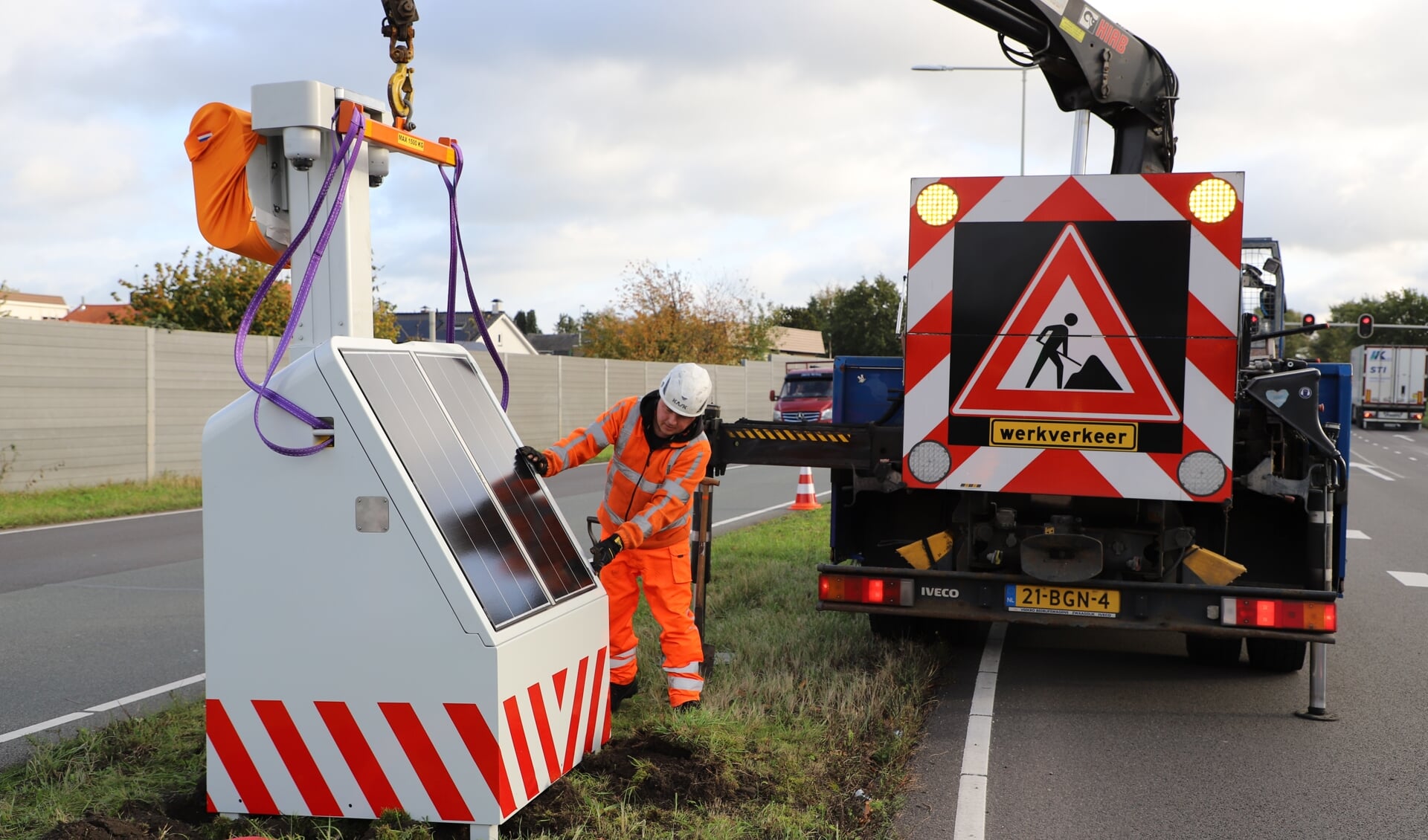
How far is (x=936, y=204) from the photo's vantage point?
589 centimetres

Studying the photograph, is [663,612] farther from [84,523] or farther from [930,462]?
[84,523]

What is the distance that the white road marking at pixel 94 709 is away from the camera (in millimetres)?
5402

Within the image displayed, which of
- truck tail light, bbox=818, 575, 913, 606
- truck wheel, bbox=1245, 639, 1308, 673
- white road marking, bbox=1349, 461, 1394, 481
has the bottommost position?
white road marking, bbox=1349, 461, 1394, 481

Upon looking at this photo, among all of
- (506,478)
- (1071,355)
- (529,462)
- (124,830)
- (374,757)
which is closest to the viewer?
(124,830)

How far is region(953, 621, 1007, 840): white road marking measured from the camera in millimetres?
4391

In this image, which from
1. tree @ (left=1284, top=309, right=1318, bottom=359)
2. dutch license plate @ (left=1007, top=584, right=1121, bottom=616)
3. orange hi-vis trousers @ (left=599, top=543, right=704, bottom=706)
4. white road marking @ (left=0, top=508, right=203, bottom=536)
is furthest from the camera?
white road marking @ (left=0, top=508, right=203, bottom=536)

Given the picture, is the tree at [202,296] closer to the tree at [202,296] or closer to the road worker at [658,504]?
the tree at [202,296]

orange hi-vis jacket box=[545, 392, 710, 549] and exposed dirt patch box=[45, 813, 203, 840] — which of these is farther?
orange hi-vis jacket box=[545, 392, 710, 549]

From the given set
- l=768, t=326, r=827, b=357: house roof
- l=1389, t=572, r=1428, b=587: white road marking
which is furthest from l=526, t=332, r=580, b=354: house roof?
l=1389, t=572, r=1428, b=587: white road marking

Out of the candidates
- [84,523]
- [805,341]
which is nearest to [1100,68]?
[84,523]

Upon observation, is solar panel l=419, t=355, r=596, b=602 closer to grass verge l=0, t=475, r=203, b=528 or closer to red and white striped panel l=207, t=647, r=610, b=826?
red and white striped panel l=207, t=647, r=610, b=826

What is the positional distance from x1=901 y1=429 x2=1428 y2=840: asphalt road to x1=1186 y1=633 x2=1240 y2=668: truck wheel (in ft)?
0.33

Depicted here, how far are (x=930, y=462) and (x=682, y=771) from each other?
2220 millimetres

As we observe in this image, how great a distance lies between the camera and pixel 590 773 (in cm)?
455
